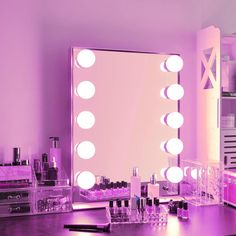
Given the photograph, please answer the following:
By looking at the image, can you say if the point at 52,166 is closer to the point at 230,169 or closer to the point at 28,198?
the point at 28,198

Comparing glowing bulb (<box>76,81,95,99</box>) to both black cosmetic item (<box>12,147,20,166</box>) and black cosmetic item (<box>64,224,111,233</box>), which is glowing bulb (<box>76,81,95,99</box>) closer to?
black cosmetic item (<box>12,147,20,166</box>)

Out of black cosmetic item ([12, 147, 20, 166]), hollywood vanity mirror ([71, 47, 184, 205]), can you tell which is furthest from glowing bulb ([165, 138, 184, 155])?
black cosmetic item ([12, 147, 20, 166])

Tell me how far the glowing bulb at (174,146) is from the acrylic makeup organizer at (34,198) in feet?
1.90

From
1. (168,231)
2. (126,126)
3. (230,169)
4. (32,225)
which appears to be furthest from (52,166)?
(230,169)

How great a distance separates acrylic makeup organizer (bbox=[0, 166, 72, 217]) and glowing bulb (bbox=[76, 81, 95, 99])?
42 centimetres

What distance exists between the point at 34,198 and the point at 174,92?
2.86ft

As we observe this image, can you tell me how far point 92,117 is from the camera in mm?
1839

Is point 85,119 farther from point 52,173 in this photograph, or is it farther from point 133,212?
point 133,212

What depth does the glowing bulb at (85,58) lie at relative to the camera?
5.83 feet

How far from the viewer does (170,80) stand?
1.96m

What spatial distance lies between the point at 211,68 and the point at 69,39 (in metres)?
0.75

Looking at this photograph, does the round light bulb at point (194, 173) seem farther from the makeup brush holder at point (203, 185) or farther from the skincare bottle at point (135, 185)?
the skincare bottle at point (135, 185)

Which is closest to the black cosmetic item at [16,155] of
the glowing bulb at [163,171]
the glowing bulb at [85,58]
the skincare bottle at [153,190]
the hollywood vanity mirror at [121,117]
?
the hollywood vanity mirror at [121,117]

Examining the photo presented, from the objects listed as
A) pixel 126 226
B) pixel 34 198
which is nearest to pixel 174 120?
pixel 126 226
